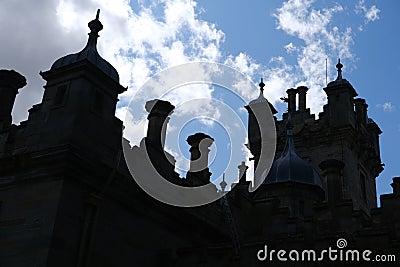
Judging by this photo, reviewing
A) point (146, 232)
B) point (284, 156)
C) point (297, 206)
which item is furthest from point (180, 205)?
point (284, 156)

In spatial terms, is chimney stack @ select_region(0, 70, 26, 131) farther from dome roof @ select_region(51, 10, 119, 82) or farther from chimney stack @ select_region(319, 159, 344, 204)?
chimney stack @ select_region(319, 159, 344, 204)

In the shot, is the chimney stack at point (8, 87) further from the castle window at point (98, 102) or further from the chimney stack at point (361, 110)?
the chimney stack at point (361, 110)

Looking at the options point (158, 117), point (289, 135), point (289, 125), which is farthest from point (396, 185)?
point (289, 125)

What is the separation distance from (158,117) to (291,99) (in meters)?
19.4

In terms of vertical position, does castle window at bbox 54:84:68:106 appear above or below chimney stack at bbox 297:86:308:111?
below

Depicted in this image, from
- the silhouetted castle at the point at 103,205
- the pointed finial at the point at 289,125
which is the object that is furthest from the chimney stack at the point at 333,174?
the pointed finial at the point at 289,125

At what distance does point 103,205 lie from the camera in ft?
51.6

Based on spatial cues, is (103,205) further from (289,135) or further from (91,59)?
(289,135)

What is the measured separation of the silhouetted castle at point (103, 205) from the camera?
14531 mm

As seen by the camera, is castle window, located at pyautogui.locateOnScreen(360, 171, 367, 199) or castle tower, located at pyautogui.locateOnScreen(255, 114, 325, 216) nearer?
castle tower, located at pyautogui.locateOnScreen(255, 114, 325, 216)

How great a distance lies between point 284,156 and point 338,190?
7.88 metres

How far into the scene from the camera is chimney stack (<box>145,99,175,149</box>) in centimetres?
1884

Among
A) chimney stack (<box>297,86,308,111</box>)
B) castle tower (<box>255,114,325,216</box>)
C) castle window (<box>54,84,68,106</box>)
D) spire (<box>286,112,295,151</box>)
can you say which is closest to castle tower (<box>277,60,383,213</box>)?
chimney stack (<box>297,86,308,111</box>)

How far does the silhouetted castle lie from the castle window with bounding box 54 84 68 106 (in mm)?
29
